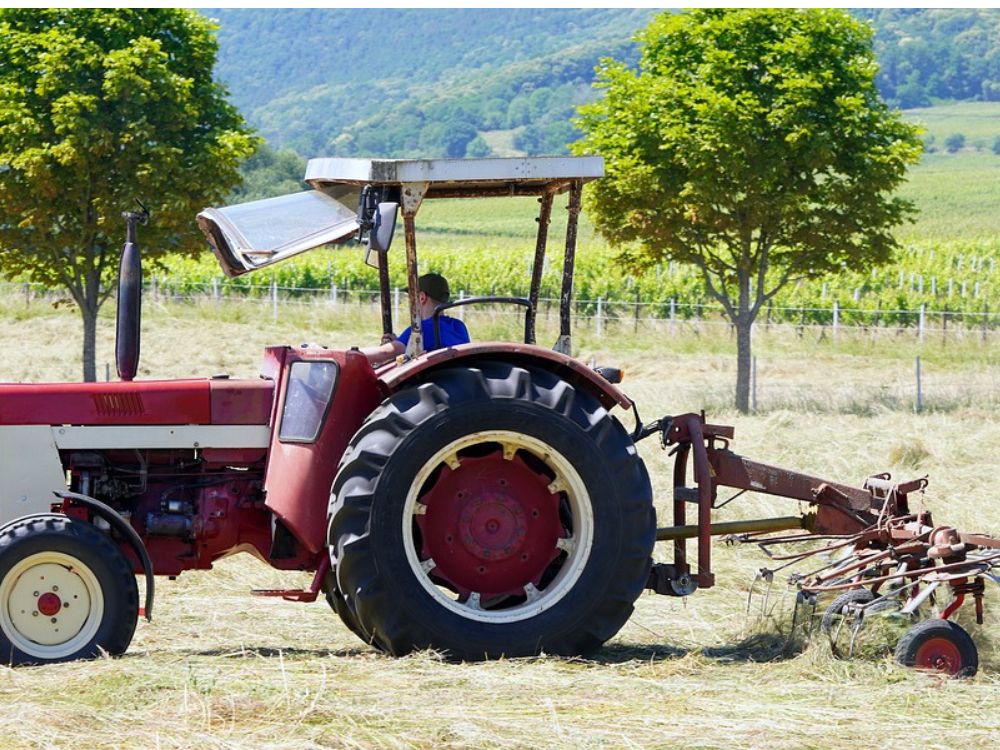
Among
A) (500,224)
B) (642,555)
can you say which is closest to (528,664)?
(642,555)

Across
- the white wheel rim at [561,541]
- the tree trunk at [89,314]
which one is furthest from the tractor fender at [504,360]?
the tree trunk at [89,314]

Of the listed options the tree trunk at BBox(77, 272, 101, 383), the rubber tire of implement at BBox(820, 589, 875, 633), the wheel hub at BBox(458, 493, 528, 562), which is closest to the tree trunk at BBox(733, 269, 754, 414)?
the tree trunk at BBox(77, 272, 101, 383)

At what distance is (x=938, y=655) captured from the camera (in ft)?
20.6

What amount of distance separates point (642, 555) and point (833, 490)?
1.26m

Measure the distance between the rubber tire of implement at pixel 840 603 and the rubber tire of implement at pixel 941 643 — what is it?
316 millimetres

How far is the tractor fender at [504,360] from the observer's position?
632cm

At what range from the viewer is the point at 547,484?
258 inches

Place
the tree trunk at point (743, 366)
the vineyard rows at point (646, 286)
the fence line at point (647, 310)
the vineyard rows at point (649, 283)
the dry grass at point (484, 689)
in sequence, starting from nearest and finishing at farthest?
the dry grass at point (484, 689) < the tree trunk at point (743, 366) < the fence line at point (647, 310) < the vineyard rows at point (646, 286) < the vineyard rows at point (649, 283)

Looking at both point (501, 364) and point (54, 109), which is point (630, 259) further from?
point (501, 364)

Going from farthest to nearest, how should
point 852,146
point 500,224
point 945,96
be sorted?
point 945,96, point 500,224, point 852,146

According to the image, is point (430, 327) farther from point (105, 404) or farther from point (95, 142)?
point (95, 142)

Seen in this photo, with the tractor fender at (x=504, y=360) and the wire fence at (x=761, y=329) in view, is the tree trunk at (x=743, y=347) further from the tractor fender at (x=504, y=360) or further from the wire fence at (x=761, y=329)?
the tractor fender at (x=504, y=360)

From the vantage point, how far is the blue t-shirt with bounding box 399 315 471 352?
6777 mm

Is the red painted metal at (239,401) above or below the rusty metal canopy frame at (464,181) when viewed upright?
below
